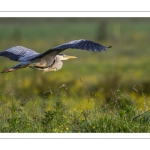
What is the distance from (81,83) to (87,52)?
12.7 m

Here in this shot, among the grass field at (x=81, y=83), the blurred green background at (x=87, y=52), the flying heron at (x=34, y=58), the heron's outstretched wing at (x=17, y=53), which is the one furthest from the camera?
the blurred green background at (x=87, y=52)

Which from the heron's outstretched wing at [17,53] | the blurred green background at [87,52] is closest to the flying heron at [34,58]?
the heron's outstretched wing at [17,53]

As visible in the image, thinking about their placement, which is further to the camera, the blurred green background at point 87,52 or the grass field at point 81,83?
the blurred green background at point 87,52

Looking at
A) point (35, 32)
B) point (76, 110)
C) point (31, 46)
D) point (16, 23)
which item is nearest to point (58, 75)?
point (31, 46)

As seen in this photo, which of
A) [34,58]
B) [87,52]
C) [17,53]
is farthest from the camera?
[87,52]

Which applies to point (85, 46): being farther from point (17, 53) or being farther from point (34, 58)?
point (17, 53)

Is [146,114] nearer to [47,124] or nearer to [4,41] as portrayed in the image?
[47,124]

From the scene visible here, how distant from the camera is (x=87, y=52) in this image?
63.1 ft

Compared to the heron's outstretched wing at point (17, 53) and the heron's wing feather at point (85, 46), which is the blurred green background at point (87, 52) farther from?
the heron's wing feather at point (85, 46)

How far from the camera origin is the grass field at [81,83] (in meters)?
6.54

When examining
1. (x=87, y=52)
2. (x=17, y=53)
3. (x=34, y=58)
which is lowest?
(x=34, y=58)

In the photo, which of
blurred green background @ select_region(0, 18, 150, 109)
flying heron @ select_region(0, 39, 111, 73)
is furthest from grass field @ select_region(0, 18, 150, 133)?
flying heron @ select_region(0, 39, 111, 73)

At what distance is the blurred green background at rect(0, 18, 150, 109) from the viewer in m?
14.0

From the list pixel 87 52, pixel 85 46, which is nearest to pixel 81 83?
pixel 85 46
